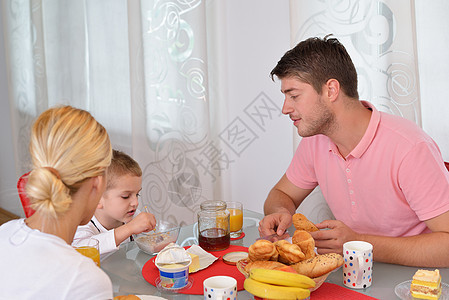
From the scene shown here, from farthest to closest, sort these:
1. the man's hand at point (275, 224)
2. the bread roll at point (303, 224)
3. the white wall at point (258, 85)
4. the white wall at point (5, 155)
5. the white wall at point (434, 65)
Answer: the white wall at point (5, 155) → the white wall at point (258, 85) → the white wall at point (434, 65) → the man's hand at point (275, 224) → the bread roll at point (303, 224)

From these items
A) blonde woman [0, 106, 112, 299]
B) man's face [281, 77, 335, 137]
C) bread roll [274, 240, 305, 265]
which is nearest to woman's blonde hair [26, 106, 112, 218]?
blonde woman [0, 106, 112, 299]

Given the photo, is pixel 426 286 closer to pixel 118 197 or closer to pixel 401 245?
pixel 401 245

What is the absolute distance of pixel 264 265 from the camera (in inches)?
39.6

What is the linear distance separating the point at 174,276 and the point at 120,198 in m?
0.54

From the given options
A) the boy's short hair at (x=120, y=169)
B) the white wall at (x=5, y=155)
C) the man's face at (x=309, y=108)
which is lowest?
the white wall at (x=5, y=155)

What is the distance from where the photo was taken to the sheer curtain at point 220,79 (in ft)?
5.24

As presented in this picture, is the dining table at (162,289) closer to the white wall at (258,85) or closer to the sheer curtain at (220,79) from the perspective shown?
the sheer curtain at (220,79)

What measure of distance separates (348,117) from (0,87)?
3.15m

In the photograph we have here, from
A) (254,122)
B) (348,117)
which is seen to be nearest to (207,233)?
(348,117)

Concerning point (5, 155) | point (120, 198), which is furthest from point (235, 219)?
point (5, 155)

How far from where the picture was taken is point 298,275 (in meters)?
0.94

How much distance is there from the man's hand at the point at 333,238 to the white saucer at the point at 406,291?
19 centimetres

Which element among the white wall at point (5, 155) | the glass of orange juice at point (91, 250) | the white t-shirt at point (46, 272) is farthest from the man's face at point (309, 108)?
the white wall at point (5, 155)

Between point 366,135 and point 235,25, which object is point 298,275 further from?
point 235,25
